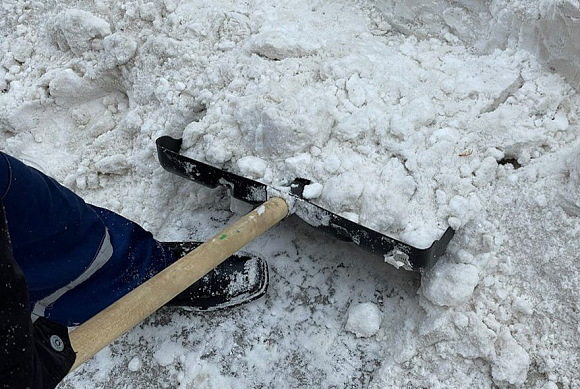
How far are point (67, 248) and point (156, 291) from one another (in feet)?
1.10

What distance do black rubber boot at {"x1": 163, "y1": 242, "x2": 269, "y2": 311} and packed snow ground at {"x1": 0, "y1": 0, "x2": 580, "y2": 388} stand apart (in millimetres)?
60

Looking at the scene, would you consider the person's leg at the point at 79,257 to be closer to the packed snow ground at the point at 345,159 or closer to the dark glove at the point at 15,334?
the packed snow ground at the point at 345,159

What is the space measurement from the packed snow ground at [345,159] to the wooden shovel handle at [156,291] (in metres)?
0.29

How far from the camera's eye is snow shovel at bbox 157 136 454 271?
1401mm

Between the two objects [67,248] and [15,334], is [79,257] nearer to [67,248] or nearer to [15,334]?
[67,248]

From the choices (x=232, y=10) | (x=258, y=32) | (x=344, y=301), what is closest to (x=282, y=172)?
(x=344, y=301)

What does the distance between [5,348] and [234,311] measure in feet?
3.08

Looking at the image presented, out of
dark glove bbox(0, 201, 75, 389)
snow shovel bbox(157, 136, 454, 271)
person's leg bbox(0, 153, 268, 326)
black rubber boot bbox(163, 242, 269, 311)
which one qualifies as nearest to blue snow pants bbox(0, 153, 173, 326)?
person's leg bbox(0, 153, 268, 326)

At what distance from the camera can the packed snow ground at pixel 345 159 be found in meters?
1.44

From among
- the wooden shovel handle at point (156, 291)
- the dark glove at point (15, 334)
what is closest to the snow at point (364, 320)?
the wooden shovel handle at point (156, 291)

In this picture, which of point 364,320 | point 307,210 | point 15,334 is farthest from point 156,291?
point 364,320

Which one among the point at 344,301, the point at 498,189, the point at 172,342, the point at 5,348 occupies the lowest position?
the point at 172,342

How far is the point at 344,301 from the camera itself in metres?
1.68

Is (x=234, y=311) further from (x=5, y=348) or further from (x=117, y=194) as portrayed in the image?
(x=5, y=348)
